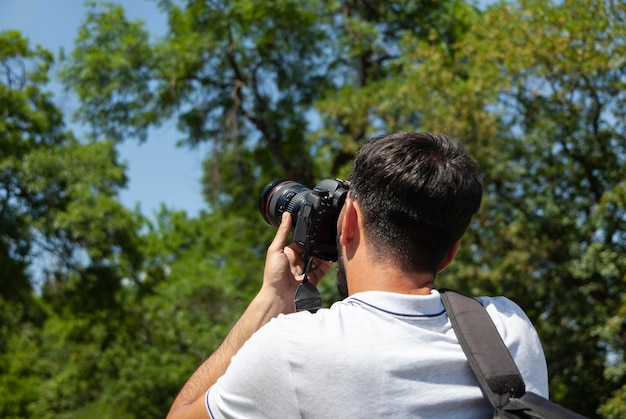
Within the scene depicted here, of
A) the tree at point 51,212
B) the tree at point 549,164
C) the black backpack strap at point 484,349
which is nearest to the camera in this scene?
the black backpack strap at point 484,349

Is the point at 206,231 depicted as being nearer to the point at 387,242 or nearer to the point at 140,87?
the point at 140,87

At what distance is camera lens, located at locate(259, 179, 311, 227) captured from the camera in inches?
85.9

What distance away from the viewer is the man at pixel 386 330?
1.46 metres

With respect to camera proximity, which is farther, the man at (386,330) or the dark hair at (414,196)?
the dark hair at (414,196)

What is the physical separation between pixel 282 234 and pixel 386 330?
2.05 feet

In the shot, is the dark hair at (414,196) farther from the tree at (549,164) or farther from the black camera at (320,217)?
the tree at (549,164)

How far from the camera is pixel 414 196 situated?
158 cm

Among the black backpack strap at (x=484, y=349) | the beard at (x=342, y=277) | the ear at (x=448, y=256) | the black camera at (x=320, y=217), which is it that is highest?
the black camera at (x=320, y=217)

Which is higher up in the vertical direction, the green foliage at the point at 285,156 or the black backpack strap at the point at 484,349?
the green foliage at the point at 285,156

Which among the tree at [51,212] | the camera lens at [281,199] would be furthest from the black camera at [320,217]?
the tree at [51,212]

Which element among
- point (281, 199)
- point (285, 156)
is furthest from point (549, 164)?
point (281, 199)

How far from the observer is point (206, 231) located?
20.7 m

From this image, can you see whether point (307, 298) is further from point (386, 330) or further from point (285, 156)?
point (285, 156)

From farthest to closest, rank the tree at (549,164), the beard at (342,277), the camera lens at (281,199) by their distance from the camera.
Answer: the tree at (549,164) < the camera lens at (281,199) < the beard at (342,277)
